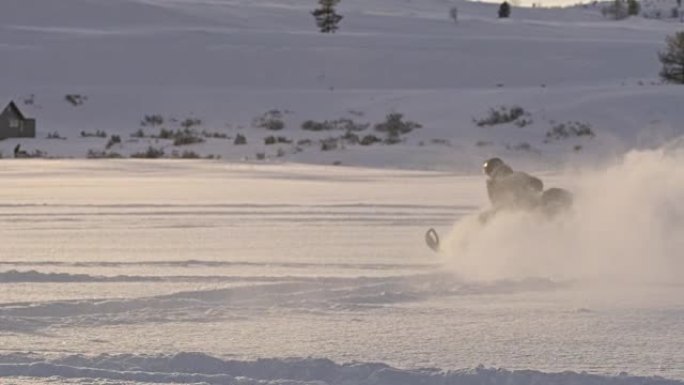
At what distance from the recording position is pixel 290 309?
7.98 metres

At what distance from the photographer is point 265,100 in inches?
1832

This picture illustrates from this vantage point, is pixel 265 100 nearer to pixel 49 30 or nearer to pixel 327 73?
pixel 327 73

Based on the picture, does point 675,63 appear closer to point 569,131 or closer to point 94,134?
point 569,131

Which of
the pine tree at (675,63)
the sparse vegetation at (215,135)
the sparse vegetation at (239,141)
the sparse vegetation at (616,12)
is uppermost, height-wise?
the sparse vegetation at (616,12)

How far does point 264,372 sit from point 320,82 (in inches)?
2019

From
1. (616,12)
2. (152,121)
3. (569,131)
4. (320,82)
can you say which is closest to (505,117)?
(569,131)

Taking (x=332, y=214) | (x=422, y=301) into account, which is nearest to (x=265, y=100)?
(x=332, y=214)

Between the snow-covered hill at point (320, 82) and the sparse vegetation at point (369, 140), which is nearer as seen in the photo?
the snow-covered hill at point (320, 82)

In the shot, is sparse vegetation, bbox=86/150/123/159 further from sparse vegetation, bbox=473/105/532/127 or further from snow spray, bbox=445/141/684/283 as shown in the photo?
snow spray, bbox=445/141/684/283

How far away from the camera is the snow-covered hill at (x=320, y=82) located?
33188 mm

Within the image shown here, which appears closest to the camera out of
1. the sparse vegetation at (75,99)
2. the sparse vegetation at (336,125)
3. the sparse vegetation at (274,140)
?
the sparse vegetation at (274,140)

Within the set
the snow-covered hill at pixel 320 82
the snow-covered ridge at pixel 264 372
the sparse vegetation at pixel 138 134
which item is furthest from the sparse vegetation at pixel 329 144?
the snow-covered ridge at pixel 264 372

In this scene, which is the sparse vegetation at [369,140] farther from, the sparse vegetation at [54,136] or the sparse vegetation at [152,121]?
the sparse vegetation at [152,121]

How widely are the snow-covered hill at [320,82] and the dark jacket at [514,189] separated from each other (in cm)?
1590
